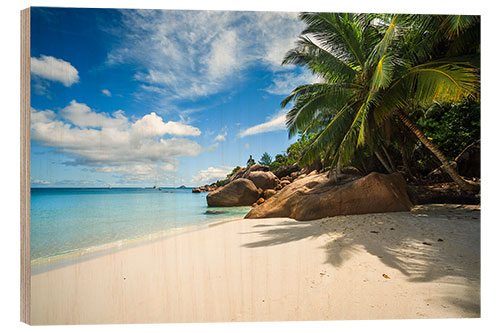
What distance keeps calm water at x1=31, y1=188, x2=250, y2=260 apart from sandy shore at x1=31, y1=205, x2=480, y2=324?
0.18 m

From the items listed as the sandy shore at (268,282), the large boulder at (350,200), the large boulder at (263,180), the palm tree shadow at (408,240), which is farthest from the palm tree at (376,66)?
the large boulder at (263,180)

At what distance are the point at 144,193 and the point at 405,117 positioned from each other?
363 centimetres

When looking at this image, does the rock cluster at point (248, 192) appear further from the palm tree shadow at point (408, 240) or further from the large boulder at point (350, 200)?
the palm tree shadow at point (408, 240)

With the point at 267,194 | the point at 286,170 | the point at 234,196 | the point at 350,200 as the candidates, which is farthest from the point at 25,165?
the point at 286,170

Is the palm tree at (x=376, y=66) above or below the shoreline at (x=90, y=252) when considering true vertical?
above

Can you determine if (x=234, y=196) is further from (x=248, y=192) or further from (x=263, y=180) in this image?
(x=263, y=180)

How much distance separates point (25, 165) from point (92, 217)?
648 millimetres

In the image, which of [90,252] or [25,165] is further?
[90,252]

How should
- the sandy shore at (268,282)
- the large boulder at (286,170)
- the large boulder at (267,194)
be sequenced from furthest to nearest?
the large boulder at (286,170) < the large boulder at (267,194) < the sandy shore at (268,282)

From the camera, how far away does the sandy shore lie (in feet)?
4.54

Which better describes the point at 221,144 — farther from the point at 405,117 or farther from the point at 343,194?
the point at 405,117

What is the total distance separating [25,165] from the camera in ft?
5.30

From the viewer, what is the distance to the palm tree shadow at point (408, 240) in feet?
5.02

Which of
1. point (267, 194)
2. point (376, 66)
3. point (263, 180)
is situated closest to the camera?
point (376, 66)
